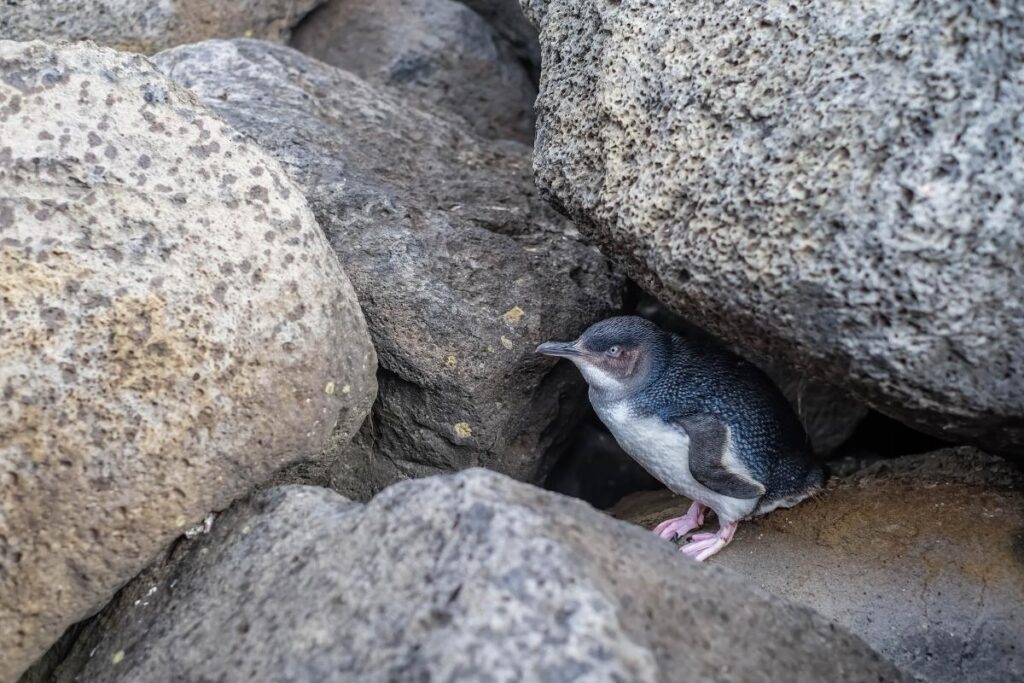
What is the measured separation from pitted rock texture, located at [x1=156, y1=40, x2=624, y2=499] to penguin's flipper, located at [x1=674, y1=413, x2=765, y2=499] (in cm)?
60

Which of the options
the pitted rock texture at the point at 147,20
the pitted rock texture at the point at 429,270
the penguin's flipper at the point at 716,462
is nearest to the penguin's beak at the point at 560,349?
the pitted rock texture at the point at 429,270

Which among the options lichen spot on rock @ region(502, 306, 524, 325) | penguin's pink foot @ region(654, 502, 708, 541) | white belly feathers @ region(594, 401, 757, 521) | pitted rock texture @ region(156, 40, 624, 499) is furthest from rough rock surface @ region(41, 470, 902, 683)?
penguin's pink foot @ region(654, 502, 708, 541)

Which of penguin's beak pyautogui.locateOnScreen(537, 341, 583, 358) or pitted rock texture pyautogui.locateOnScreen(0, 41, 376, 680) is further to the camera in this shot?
penguin's beak pyautogui.locateOnScreen(537, 341, 583, 358)

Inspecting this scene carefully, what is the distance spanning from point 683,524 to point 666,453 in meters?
0.42

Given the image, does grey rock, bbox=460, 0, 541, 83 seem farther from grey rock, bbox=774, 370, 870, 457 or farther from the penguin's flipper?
the penguin's flipper

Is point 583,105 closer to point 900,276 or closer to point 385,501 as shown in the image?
point 900,276

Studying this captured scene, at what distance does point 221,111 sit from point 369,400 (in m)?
1.44

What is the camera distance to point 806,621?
2.68 meters

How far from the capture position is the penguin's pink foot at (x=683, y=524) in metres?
3.95

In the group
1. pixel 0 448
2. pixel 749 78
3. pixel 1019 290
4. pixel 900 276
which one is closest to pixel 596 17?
pixel 749 78

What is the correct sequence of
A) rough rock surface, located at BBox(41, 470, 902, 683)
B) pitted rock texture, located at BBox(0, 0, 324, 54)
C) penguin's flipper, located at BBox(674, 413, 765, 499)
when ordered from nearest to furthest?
rough rock surface, located at BBox(41, 470, 902, 683), penguin's flipper, located at BBox(674, 413, 765, 499), pitted rock texture, located at BBox(0, 0, 324, 54)

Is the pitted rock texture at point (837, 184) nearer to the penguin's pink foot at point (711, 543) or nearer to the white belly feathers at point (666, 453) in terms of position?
the white belly feathers at point (666, 453)

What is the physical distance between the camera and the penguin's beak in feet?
11.9

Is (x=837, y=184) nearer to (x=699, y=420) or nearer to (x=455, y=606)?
(x=699, y=420)
